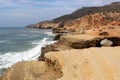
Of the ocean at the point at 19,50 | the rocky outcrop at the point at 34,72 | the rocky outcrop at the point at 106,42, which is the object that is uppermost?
the rocky outcrop at the point at 106,42

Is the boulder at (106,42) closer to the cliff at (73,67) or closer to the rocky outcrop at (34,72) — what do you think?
the cliff at (73,67)

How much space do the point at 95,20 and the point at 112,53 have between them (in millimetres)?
60783

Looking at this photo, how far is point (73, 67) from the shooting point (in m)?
14.3

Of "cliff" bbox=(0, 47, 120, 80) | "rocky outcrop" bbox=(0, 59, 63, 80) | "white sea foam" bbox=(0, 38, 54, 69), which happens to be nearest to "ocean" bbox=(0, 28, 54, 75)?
"white sea foam" bbox=(0, 38, 54, 69)

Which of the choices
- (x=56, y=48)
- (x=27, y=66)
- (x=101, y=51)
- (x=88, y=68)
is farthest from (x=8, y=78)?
(x=56, y=48)

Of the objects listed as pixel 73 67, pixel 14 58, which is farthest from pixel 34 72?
pixel 14 58

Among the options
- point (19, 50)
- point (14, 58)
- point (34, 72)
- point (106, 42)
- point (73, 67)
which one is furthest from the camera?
point (19, 50)

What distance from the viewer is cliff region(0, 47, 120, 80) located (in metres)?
13.2

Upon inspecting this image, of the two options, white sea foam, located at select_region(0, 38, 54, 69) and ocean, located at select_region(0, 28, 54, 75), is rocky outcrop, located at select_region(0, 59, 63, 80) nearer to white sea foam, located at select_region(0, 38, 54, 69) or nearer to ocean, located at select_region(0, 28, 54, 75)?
ocean, located at select_region(0, 28, 54, 75)

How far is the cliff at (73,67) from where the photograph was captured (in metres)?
13.2

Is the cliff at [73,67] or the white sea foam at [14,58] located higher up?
the cliff at [73,67]

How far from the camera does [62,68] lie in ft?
47.5

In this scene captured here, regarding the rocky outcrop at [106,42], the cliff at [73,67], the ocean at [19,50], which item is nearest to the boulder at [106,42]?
the rocky outcrop at [106,42]

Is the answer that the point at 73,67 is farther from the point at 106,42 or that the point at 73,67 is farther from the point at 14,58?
the point at 14,58
